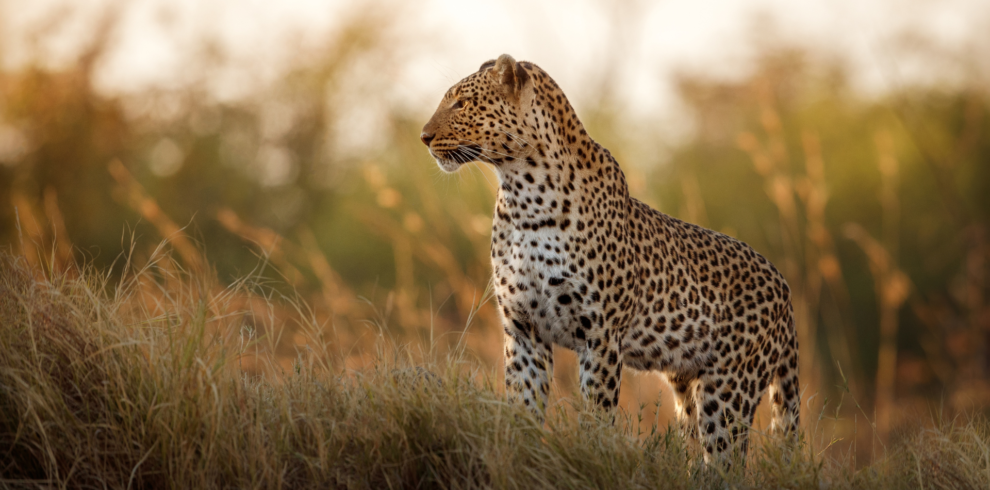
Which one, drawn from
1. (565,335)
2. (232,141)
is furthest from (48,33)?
(565,335)

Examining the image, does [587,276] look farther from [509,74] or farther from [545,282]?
[509,74]

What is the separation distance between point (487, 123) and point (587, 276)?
36.8 inches

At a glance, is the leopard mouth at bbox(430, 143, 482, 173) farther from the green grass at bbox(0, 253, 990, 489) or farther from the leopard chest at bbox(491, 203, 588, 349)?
the green grass at bbox(0, 253, 990, 489)

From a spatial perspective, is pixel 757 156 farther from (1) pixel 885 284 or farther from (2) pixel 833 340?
(2) pixel 833 340

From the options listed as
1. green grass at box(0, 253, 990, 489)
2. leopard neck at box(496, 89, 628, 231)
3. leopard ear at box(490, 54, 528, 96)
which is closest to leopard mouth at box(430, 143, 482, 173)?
leopard neck at box(496, 89, 628, 231)

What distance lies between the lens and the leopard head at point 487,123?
4496mm

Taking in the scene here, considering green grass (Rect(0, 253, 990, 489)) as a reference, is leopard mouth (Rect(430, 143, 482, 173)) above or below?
above

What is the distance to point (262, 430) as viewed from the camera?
3.28 metres

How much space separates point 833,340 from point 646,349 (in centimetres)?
1244

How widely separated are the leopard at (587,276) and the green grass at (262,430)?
2.37 feet

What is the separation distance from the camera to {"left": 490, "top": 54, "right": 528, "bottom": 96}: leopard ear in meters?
4.55

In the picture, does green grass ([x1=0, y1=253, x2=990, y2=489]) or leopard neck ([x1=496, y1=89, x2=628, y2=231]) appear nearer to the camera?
green grass ([x1=0, y1=253, x2=990, y2=489])

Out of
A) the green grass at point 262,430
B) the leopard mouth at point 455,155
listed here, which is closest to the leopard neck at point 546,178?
the leopard mouth at point 455,155

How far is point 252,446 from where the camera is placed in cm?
321
